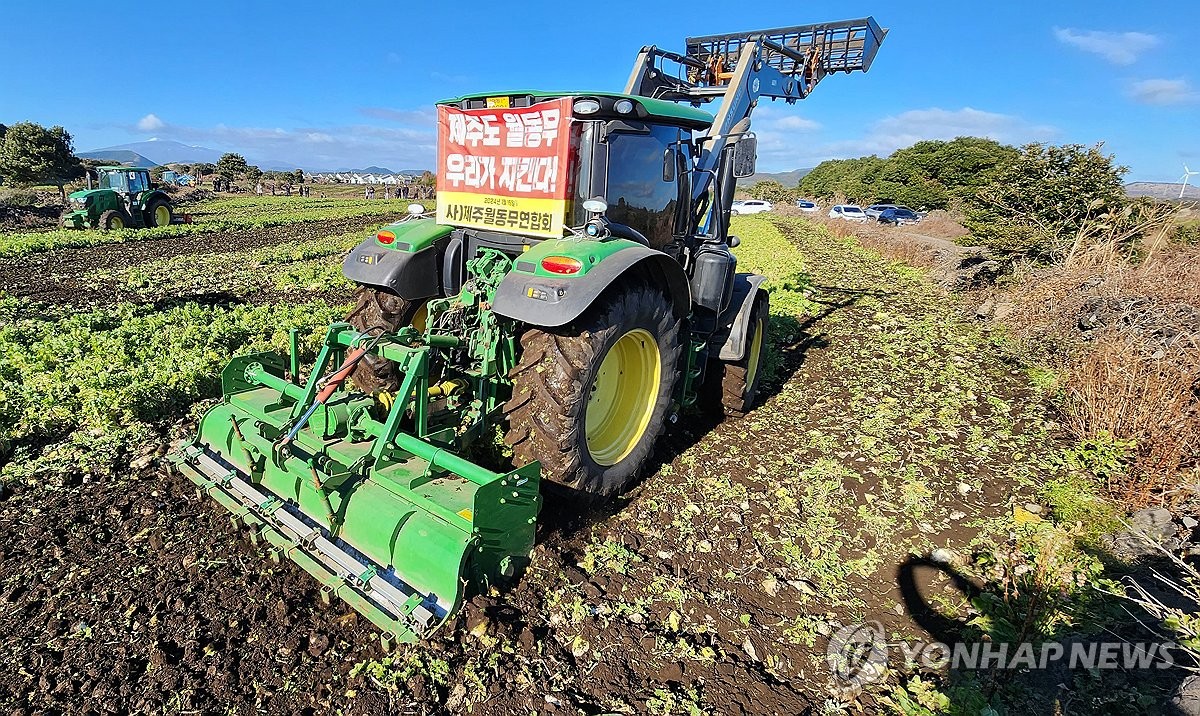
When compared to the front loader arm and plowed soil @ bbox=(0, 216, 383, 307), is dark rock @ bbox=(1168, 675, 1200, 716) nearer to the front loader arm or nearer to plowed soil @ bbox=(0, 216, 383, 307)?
the front loader arm

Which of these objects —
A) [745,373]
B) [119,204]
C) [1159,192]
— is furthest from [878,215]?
[119,204]

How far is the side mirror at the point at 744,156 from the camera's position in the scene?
480 cm

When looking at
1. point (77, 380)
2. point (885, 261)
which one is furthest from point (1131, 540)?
point (885, 261)

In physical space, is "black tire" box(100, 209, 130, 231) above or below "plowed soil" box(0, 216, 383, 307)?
above

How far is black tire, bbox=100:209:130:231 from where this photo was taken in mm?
18141

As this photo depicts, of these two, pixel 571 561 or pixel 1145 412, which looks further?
pixel 1145 412

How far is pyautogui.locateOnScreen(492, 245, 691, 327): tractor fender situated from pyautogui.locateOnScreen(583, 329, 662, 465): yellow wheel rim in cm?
61

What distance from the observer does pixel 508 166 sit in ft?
13.1

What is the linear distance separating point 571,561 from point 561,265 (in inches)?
65.8

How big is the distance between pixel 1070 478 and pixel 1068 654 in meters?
2.21

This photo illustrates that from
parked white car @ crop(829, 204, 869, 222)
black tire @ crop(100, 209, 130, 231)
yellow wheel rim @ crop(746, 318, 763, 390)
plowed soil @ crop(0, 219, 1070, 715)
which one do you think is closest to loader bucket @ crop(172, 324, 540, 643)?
plowed soil @ crop(0, 219, 1070, 715)

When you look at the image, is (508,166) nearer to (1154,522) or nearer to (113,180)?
(1154,522)

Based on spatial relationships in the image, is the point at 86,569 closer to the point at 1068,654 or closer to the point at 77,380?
the point at 77,380

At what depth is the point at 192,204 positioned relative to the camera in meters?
31.2
